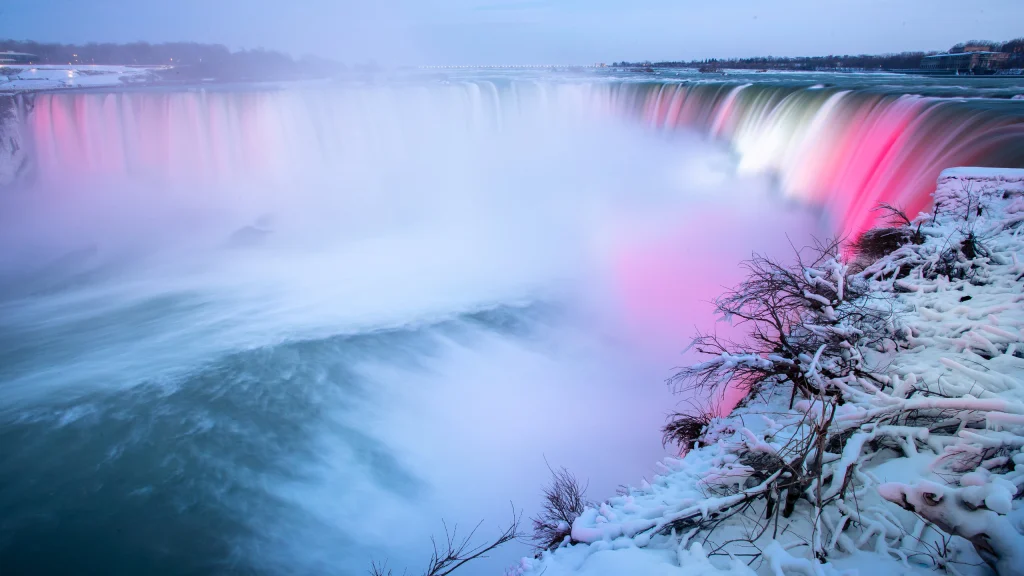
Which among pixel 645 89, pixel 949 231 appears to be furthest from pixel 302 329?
pixel 645 89

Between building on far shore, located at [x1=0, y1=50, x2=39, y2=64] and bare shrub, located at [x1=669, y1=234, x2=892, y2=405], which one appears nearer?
bare shrub, located at [x1=669, y1=234, x2=892, y2=405]

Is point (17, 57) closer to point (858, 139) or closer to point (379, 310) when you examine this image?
point (379, 310)

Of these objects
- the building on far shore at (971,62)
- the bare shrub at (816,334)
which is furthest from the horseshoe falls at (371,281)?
the building on far shore at (971,62)

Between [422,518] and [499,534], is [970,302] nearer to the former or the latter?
[499,534]

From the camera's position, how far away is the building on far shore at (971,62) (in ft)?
80.2

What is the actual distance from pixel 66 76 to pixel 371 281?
86.9 feet

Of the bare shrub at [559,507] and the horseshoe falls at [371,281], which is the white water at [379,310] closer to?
the horseshoe falls at [371,281]

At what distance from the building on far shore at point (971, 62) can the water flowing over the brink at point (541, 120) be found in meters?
15.4

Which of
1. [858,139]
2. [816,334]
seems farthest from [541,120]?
[816,334]

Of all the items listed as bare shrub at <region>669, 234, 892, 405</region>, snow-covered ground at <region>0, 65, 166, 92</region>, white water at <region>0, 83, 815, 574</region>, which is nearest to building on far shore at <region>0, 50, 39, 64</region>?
snow-covered ground at <region>0, 65, 166, 92</region>

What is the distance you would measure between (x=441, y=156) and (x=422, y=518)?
21.9 meters

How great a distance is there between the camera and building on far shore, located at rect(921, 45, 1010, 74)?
80.2 ft

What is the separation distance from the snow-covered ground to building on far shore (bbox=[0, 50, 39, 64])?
7.88 feet

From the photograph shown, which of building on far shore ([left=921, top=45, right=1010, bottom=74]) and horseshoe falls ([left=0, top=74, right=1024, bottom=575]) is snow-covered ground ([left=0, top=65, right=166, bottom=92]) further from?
building on far shore ([left=921, top=45, right=1010, bottom=74])
